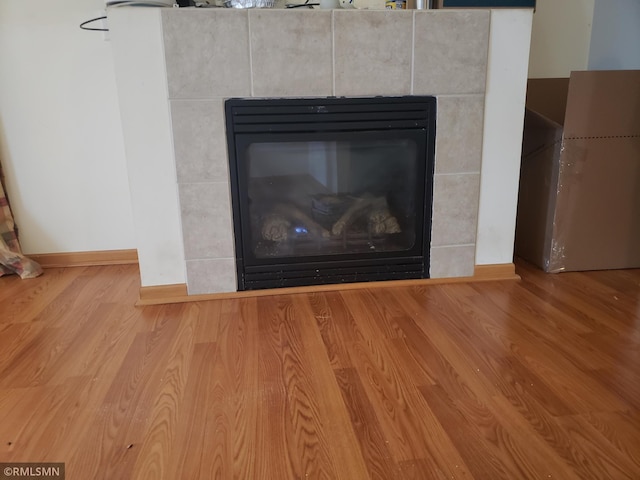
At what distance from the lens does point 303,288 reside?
1.86 meters

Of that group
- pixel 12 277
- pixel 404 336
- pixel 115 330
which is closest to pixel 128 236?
pixel 12 277

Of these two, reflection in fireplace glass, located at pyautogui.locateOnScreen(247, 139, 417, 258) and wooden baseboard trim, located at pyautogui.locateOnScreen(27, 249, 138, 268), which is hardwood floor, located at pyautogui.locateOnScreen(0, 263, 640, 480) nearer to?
reflection in fireplace glass, located at pyautogui.locateOnScreen(247, 139, 417, 258)

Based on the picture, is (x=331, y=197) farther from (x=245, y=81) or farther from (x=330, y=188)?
(x=245, y=81)

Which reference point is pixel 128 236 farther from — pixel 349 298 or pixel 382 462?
pixel 382 462

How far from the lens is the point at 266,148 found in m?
1.77

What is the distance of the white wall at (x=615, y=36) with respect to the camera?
7.29ft

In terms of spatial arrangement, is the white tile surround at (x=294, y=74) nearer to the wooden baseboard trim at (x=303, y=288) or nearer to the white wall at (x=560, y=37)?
the wooden baseboard trim at (x=303, y=288)

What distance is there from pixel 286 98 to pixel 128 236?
1.10 m

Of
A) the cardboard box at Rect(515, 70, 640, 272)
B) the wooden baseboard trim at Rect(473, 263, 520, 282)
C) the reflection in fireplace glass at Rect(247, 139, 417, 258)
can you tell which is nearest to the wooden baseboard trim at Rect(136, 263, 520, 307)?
the wooden baseboard trim at Rect(473, 263, 520, 282)

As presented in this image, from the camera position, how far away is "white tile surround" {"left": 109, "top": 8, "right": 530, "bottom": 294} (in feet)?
5.26

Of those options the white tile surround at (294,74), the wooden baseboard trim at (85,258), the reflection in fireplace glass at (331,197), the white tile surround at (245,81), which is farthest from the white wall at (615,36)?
the wooden baseboard trim at (85,258)

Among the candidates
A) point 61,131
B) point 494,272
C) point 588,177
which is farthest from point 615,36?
point 61,131

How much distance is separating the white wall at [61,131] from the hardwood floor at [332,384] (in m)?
0.46

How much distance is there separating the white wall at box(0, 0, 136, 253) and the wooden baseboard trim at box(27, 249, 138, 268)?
0.10ft
